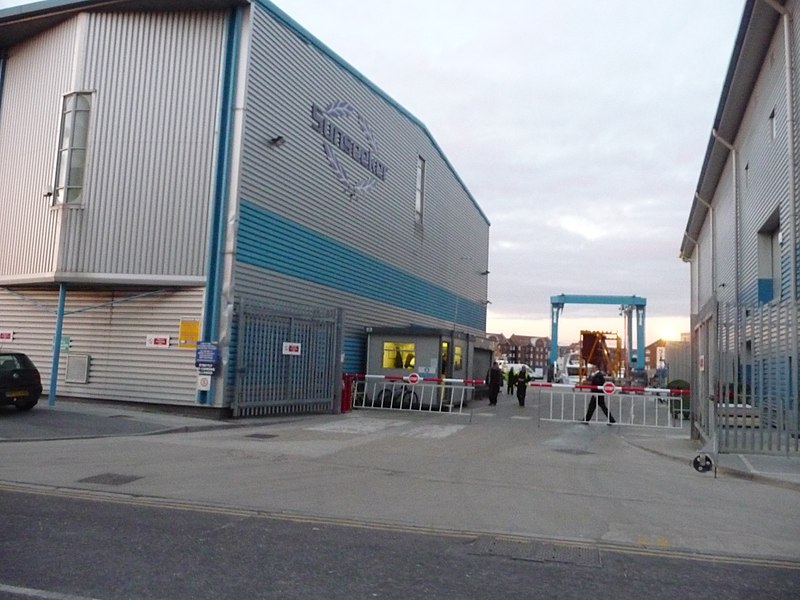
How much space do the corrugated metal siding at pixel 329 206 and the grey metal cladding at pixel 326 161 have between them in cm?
3

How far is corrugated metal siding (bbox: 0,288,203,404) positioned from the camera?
17.3 m

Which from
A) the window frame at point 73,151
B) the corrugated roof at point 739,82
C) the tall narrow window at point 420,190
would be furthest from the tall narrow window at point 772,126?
the window frame at point 73,151

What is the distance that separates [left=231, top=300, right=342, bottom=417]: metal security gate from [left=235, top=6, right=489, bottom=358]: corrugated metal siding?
83 centimetres

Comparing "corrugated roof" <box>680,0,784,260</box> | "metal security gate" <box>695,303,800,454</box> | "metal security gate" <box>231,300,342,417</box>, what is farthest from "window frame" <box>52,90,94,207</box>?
"corrugated roof" <box>680,0,784,260</box>

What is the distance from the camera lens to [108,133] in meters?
18.1

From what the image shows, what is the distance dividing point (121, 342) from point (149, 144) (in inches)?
190

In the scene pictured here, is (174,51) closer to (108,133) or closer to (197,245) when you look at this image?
(108,133)

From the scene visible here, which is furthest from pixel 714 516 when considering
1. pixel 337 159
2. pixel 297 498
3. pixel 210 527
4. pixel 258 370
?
pixel 337 159

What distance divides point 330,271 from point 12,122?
9.72 m

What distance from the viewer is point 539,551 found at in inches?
257

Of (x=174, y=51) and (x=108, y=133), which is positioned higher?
(x=174, y=51)

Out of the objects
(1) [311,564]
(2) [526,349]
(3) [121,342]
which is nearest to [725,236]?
(3) [121,342]

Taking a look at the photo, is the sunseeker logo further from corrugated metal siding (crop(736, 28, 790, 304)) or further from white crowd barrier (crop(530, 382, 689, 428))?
corrugated metal siding (crop(736, 28, 790, 304))

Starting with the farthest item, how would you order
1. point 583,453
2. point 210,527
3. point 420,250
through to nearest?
point 420,250
point 583,453
point 210,527
